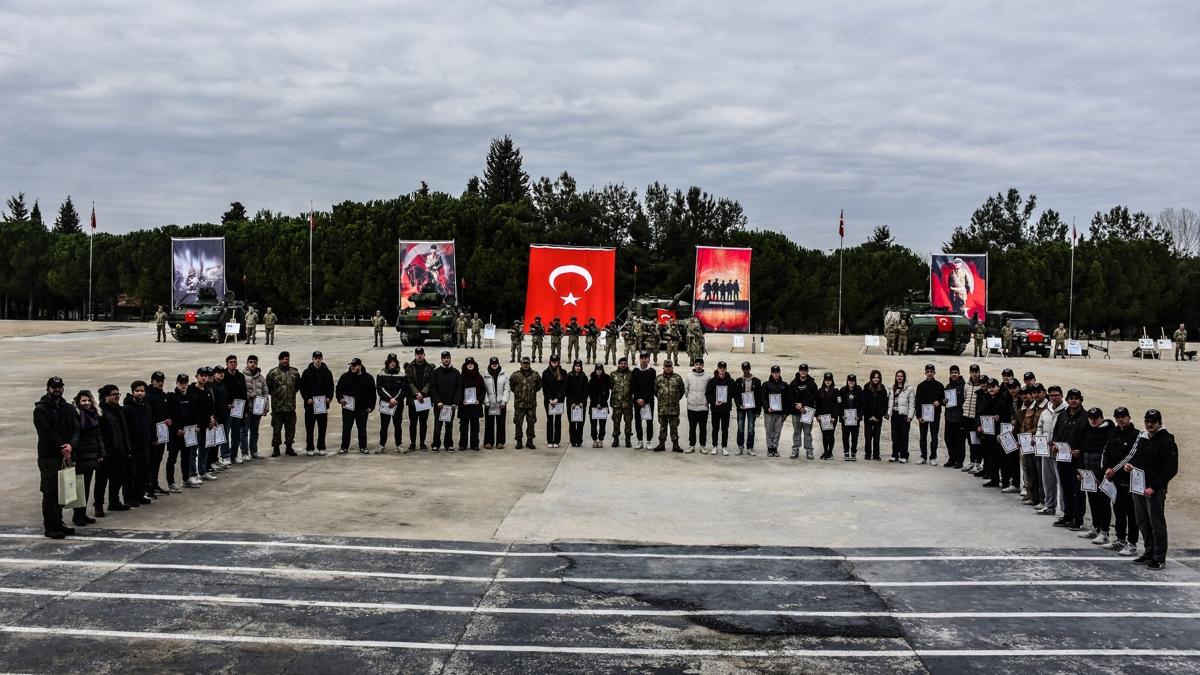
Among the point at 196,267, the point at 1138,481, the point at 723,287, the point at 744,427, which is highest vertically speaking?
the point at 196,267

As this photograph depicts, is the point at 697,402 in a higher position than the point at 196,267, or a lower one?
lower

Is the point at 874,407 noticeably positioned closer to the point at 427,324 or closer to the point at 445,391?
the point at 445,391

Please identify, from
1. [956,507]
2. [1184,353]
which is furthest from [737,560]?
[1184,353]

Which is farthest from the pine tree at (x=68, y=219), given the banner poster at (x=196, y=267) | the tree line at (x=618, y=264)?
the banner poster at (x=196, y=267)

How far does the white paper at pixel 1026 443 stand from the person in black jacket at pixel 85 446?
11.2 metres

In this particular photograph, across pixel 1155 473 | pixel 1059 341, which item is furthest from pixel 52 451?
Answer: pixel 1059 341

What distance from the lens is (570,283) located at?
41281 mm

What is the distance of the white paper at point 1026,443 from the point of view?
1250 centimetres

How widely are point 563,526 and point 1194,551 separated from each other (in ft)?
22.5

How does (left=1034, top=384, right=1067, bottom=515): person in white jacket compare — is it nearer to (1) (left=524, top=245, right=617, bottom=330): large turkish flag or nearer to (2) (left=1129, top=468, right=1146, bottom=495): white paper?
(2) (left=1129, top=468, right=1146, bottom=495): white paper

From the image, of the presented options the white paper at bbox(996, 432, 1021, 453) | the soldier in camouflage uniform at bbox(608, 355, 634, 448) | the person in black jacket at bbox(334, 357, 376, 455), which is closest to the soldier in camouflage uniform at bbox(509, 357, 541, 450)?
the soldier in camouflage uniform at bbox(608, 355, 634, 448)

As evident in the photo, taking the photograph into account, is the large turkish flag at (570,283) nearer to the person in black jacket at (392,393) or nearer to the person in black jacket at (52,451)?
the person in black jacket at (392,393)

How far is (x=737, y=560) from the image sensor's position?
9.99 m

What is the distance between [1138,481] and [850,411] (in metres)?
6.40
